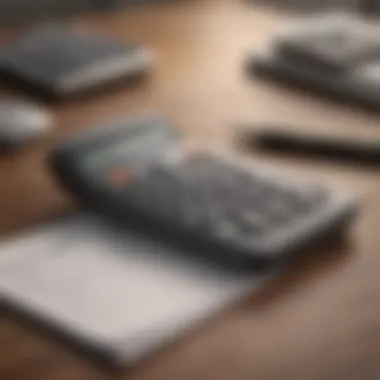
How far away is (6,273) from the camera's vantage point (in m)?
0.77

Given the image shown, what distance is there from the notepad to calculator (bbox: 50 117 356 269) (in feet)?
0.06

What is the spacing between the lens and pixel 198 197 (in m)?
0.83

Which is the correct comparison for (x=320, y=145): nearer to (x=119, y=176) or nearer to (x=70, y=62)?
(x=119, y=176)

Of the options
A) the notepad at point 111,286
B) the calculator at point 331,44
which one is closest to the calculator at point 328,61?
the calculator at point 331,44

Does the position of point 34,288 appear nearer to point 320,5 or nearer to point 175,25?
point 175,25

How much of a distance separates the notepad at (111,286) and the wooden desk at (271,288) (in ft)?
0.05

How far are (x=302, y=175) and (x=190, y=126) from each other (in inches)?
6.8

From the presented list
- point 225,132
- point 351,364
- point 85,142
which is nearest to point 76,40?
point 225,132

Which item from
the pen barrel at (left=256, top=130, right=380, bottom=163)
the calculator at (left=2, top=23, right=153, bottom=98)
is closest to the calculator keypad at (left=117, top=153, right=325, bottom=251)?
the pen barrel at (left=256, top=130, right=380, bottom=163)

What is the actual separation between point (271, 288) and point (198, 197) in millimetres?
109

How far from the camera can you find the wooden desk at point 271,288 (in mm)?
677

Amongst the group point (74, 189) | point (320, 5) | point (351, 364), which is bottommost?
point (351, 364)

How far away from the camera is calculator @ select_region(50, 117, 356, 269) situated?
2.58 ft

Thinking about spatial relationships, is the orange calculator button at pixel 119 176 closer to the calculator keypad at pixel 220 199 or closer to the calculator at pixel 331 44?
the calculator keypad at pixel 220 199
